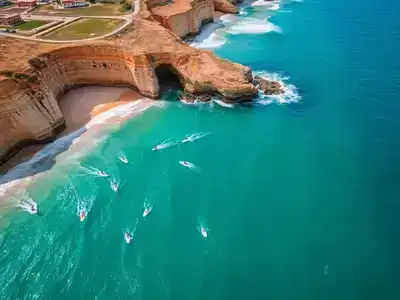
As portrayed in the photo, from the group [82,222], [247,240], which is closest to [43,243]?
[82,222]

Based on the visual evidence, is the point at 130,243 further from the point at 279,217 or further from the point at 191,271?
the point at 279,217

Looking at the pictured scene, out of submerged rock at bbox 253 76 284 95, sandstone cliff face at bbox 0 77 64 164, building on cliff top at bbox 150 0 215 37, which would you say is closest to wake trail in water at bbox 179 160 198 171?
sandstone cliff face at bbox 0 77 64 164

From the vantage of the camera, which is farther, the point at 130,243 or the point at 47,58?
the point at 47,58

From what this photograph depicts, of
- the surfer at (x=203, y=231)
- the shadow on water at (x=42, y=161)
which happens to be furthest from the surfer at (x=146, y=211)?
the shadow on water at (x=42, y=161)

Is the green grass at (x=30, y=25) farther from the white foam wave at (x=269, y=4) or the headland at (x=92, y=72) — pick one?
the white foam wave at (x=269, y=4)

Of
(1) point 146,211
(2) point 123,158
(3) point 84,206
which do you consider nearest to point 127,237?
(1) point 146,211

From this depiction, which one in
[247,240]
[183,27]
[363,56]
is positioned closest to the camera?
[247,240]

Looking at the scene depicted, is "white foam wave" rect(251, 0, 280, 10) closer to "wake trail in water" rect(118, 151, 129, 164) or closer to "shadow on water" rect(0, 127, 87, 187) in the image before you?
"shadow on water" rect(0, 127, 87, 187)
